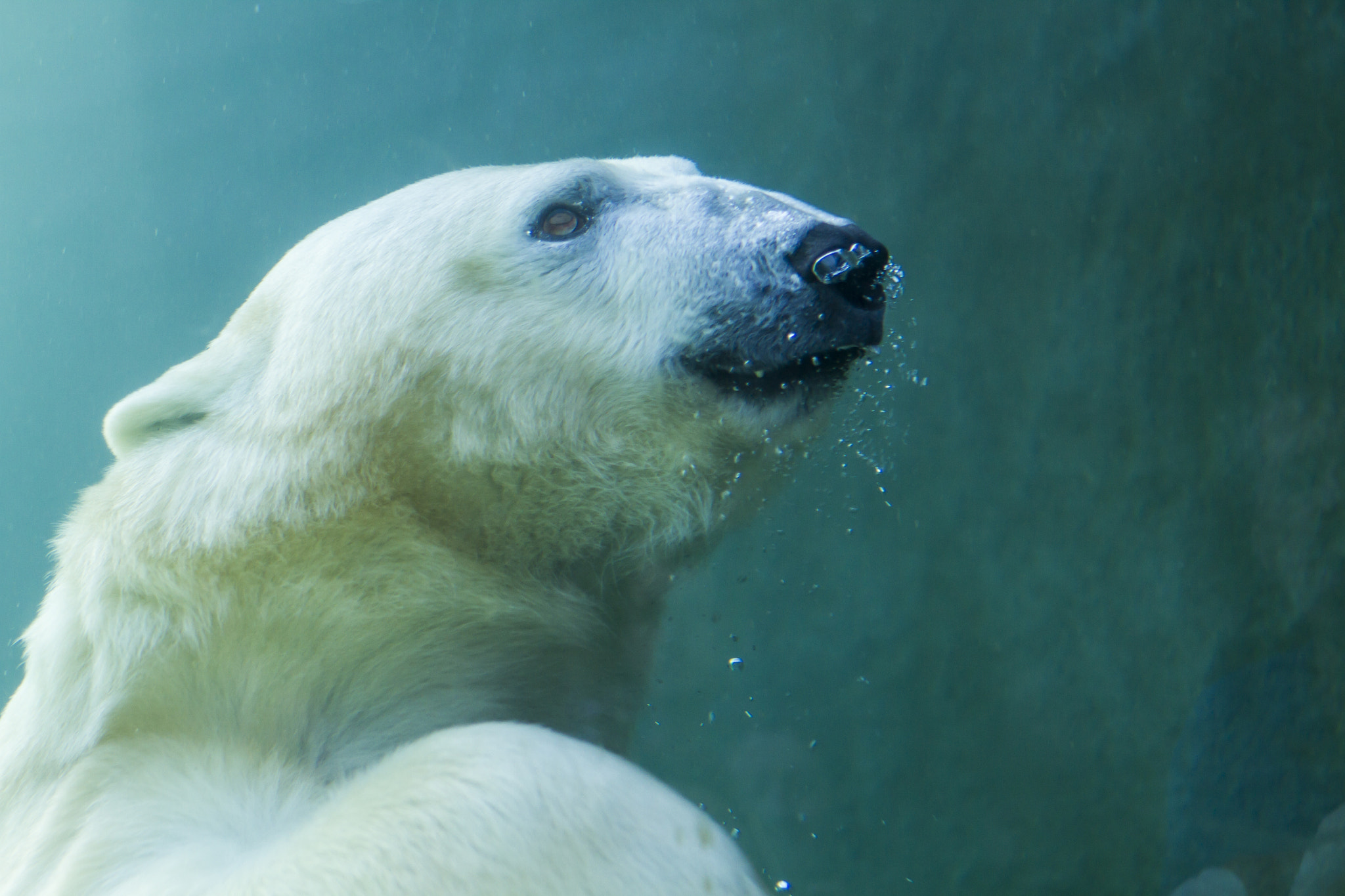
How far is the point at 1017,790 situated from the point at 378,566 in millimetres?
1991

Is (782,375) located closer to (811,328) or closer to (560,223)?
(811,328)

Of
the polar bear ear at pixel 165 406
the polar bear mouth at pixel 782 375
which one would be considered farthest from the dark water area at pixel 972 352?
the polar bear ear at pixel 165 406

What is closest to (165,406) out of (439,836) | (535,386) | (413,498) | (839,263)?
(413,498)

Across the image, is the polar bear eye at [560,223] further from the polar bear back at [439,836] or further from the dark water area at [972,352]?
the polar bear back at [439,836]

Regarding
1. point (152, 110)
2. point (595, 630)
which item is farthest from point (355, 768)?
point (152, 110)

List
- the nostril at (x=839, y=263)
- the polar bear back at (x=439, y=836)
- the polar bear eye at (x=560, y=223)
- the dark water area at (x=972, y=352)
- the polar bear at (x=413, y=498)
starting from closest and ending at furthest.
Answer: the polar bear back at (x=439, y=836), the polar bear at (x=413, y=498), the nostril at (x=839, y=263), the polar bear eye at (x=560, y=223), the dark water area at (x=972, y=352)

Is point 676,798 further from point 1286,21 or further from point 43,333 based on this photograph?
point 43,333

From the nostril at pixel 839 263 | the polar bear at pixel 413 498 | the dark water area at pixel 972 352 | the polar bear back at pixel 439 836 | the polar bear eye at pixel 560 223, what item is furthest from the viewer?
the dark water area at pixel 972 352

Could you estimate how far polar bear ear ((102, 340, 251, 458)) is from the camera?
1.09 meters

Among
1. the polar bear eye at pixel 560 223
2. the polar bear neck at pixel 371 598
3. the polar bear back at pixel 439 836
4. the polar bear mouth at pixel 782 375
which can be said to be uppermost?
the polar bear eye at pixel 560 223

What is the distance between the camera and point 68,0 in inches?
149

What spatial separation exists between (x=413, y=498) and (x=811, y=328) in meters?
0.51

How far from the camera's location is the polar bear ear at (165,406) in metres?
1.09

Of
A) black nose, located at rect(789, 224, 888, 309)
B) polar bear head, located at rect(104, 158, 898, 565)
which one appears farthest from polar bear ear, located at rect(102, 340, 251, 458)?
black nose, located at rect(789, 224, 888, 309)
